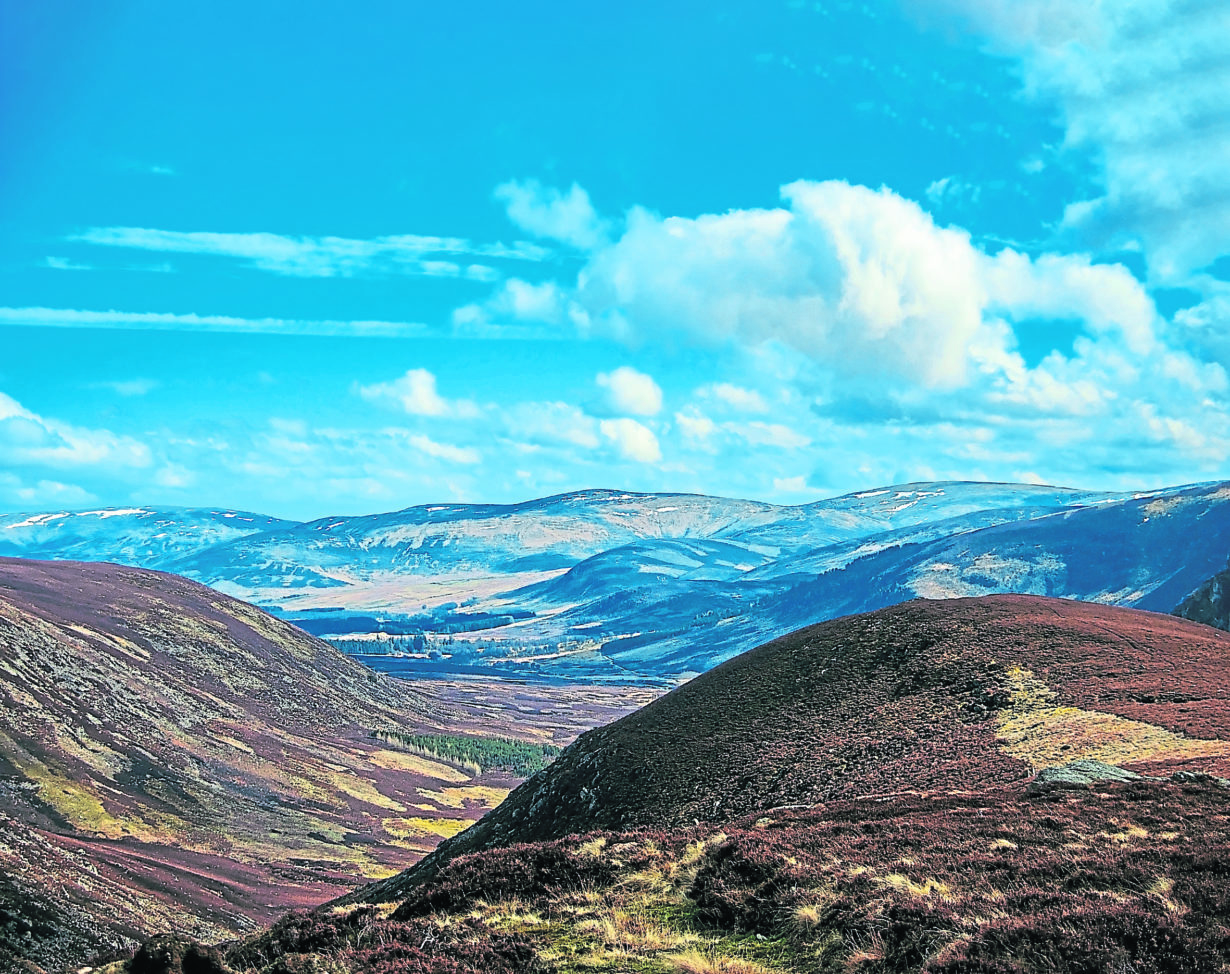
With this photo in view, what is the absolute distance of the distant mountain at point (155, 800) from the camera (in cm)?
7244

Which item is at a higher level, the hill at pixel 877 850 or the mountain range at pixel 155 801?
the hill at pixel 877 850

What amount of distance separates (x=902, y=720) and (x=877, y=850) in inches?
1261

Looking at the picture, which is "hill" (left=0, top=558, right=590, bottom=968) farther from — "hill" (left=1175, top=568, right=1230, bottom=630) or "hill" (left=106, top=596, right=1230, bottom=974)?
"hill" (left=1175, top=568, right=1230, bottom=630)

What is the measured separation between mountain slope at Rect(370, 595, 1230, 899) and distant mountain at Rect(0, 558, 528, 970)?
29.9 m

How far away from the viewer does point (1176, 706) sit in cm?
4769

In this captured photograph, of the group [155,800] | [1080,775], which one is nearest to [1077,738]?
[1080,775]

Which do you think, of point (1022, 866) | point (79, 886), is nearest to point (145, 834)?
point (79, 886)

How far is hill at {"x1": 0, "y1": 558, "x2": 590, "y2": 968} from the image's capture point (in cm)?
7269

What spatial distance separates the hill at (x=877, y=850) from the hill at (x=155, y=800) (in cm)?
2934

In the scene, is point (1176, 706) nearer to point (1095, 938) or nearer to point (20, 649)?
point (1095, 938)

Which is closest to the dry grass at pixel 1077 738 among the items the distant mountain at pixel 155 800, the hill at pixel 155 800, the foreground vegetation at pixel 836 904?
the foreground vegetation at pixel 836 904

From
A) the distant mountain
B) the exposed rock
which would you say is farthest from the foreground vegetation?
the distant mountain

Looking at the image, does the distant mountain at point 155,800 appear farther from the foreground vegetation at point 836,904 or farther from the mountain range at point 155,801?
the foreground vegetation at point 836,904

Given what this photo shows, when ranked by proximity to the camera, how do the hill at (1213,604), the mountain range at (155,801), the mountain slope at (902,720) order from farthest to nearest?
the hill at (1213,604) < the mountain range at (155,801) < the mountain slope at (902,720)
